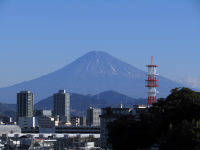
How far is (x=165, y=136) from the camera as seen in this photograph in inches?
2421

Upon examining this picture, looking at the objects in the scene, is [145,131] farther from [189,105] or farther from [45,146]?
[45,146]

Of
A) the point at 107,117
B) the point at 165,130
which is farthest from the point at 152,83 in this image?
the point at 165,130

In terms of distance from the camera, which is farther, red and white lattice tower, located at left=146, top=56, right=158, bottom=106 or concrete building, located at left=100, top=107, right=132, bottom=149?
red and white lattice tower, located at left=146, top=56, right=158, bottom=106

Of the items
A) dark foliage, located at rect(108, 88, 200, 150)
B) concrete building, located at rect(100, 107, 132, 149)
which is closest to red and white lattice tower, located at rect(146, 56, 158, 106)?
concrete building, located at rect(100, 107, 132, 149)

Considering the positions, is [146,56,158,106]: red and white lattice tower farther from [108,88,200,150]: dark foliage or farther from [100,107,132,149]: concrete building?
[108,88,200,150]: dark foliage

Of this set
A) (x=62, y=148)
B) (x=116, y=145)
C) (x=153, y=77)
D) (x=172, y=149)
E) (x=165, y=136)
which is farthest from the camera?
(x=153, y=77)

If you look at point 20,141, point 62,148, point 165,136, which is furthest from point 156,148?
point 20,141

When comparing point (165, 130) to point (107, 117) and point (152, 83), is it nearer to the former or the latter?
point (107, 117)

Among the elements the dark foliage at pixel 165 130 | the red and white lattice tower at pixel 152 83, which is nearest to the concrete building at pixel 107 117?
the red and white lattice tower at pixel 152 83

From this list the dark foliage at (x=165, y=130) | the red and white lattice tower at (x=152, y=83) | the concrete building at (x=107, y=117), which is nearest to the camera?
the dark foliage at (x=165, y=130)

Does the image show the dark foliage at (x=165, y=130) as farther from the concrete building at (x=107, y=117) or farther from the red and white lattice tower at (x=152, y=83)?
the red and white lattice tower at (x=152, y=83)

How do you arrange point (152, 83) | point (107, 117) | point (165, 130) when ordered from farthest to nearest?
point (152, 83)
point (107, 117)
point (165, 130)

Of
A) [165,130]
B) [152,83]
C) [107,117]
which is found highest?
[152,83]

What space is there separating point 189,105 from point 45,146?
83161 millimetres
